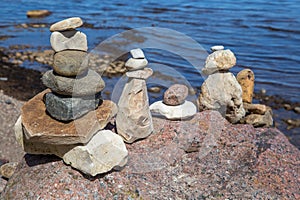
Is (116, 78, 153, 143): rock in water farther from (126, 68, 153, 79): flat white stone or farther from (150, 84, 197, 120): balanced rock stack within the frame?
(150, 84, 197, 120): balanced rock stack

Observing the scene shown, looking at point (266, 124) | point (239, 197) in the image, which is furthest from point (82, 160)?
point (266, 124)

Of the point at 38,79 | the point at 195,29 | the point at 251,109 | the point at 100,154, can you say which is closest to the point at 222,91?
the point at 251,109

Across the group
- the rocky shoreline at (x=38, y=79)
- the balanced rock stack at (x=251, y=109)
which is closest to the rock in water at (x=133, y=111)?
the balanced rock stack at (x=251, y=109)

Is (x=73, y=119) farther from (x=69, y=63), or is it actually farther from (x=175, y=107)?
(x=175, y=107)

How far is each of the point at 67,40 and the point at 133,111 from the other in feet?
2.73

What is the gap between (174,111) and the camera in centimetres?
410

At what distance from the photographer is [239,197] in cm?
334

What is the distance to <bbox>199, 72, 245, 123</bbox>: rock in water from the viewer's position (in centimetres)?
434

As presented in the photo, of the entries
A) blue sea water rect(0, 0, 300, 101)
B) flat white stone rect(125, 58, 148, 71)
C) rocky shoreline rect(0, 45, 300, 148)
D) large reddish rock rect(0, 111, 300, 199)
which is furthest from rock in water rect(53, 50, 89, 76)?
blue sea water rect(0, 0, 300, 101)

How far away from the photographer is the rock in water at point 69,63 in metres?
3.23

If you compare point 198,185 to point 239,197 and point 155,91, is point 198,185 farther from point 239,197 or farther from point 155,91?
point 155,91

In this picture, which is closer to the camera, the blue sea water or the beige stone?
the beige stone

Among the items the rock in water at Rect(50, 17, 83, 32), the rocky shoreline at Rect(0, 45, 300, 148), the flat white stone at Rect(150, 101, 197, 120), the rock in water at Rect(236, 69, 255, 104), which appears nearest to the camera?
the rock in water at Rect(50, 17, 83, 32)

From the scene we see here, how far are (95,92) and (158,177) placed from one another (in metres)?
0.90
